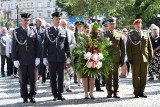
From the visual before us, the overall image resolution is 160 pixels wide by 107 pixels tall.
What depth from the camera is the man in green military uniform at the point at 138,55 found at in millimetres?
10492

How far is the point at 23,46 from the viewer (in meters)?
9.76

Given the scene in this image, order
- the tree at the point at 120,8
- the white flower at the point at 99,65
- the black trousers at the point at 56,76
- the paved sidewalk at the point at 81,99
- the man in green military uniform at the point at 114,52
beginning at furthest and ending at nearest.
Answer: the tree at the point at 120,8, the man in green military uniform at the point at 114,52, the black trousers at the point at 56,76, the white flower at the point at 99,65, the paved sidewalk at the point at 81,99

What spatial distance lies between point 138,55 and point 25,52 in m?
2.87

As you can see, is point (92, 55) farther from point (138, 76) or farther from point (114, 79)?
point (138, 76)

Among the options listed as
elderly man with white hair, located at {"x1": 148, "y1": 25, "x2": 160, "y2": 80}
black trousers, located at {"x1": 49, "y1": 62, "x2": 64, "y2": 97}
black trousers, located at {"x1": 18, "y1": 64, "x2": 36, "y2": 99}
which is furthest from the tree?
black trousers, located at {"x1": 18, "y1": 64, "x2": 36, "y2": 99}

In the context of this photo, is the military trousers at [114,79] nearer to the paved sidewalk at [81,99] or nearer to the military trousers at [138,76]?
the paved sidewalk at [81,99]

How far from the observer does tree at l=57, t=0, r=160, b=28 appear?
28.3m

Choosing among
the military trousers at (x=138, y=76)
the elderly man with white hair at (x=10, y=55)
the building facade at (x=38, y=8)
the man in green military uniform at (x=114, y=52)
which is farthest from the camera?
the building facade at (x=38, y=8)

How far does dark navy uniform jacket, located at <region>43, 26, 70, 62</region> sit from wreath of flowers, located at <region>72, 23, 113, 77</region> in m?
0.30

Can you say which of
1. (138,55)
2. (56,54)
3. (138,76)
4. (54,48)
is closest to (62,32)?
(54,48)

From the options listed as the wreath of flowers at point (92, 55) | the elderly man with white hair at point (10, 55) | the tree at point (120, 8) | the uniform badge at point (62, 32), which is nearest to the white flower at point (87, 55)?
the wreath of flowers at point (92, 55)

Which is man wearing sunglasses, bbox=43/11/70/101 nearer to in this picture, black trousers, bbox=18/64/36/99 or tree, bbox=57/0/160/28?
black trousers, bbox=18/64/36/99

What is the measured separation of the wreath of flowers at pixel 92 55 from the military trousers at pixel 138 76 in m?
0.78

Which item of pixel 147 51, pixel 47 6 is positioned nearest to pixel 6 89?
pixel 147 51
